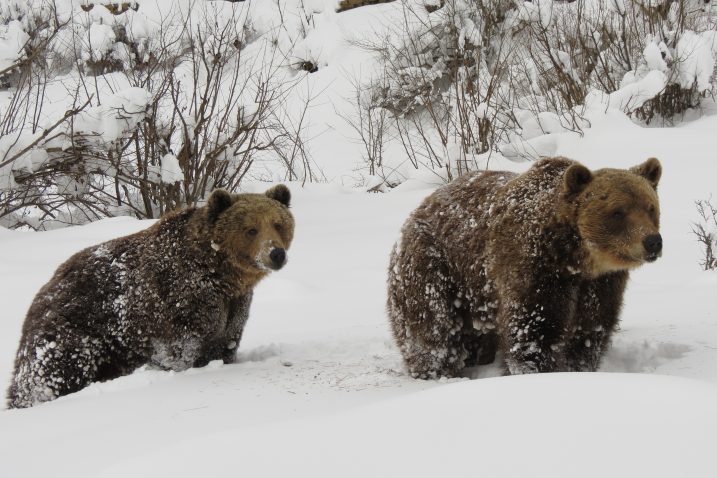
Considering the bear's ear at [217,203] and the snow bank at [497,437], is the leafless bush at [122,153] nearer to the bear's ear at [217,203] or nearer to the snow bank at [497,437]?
the bear's ear at [217,203]

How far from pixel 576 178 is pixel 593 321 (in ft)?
2.72

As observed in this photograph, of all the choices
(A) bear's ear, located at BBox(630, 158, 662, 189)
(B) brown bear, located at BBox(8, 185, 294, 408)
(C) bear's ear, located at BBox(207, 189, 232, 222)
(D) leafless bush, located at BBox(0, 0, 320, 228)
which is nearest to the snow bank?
(A) bear's ear, located at BBox(630, 158, 662, 189)

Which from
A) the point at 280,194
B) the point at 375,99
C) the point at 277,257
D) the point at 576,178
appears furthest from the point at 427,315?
the point at 375,99

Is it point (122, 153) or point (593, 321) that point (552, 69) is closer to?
point (122, 153)

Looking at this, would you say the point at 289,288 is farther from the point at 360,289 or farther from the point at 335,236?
the point at 335,236

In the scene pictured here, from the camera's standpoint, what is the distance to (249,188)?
13.1 meters

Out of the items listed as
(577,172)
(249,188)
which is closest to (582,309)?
(577,172)

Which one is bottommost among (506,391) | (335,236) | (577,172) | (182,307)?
(335,236)

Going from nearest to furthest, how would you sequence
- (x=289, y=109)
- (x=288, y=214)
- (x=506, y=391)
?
1. (x=506, y=391)
2. (x=288, y=214)
3. (x=289, y=109)

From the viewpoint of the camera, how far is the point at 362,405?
12.6ft

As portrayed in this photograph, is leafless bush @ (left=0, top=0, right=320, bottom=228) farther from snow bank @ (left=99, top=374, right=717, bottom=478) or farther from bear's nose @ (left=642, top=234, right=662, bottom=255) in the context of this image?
snow bank @ (left=99, top=374, right=717, bottom=478)

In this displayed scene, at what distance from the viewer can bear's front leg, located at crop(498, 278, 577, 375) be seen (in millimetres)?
4496

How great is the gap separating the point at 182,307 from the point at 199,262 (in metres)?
0.34

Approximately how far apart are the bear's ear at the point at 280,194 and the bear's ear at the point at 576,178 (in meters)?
2.36
